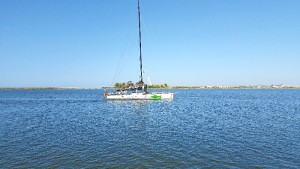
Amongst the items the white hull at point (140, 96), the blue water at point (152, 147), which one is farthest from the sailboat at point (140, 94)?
the blue water at point (152, 147)

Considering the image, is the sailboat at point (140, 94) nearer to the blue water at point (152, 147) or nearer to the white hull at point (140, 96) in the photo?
the white hull at point (140, 96)

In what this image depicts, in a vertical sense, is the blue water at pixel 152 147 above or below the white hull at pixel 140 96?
below

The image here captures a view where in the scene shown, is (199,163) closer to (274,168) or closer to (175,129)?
(274,168)

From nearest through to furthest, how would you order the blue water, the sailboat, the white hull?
1. the blue water
2. the white hull
3. the sailboat

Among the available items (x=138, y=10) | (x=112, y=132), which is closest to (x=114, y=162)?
(x=112, y=132)

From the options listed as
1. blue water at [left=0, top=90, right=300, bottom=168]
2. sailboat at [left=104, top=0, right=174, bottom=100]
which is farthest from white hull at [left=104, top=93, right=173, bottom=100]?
blue water at [left=0, top=90, right=300, bottom=168]

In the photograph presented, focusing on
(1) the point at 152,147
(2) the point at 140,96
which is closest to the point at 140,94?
(2) the point at 140,96

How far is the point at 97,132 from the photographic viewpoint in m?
28.3

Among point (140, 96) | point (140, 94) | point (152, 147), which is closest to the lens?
point (152, 147)

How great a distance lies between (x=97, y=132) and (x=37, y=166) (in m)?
11.6

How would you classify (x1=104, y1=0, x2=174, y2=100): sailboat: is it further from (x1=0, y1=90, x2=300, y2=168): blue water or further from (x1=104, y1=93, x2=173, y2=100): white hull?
(x1=0, y1=90, x2=300, y2=168): blue water

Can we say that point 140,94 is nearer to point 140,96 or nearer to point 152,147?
point 140,96

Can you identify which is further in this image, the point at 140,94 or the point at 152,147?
the point at 140,94

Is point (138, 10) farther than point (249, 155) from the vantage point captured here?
Yes
